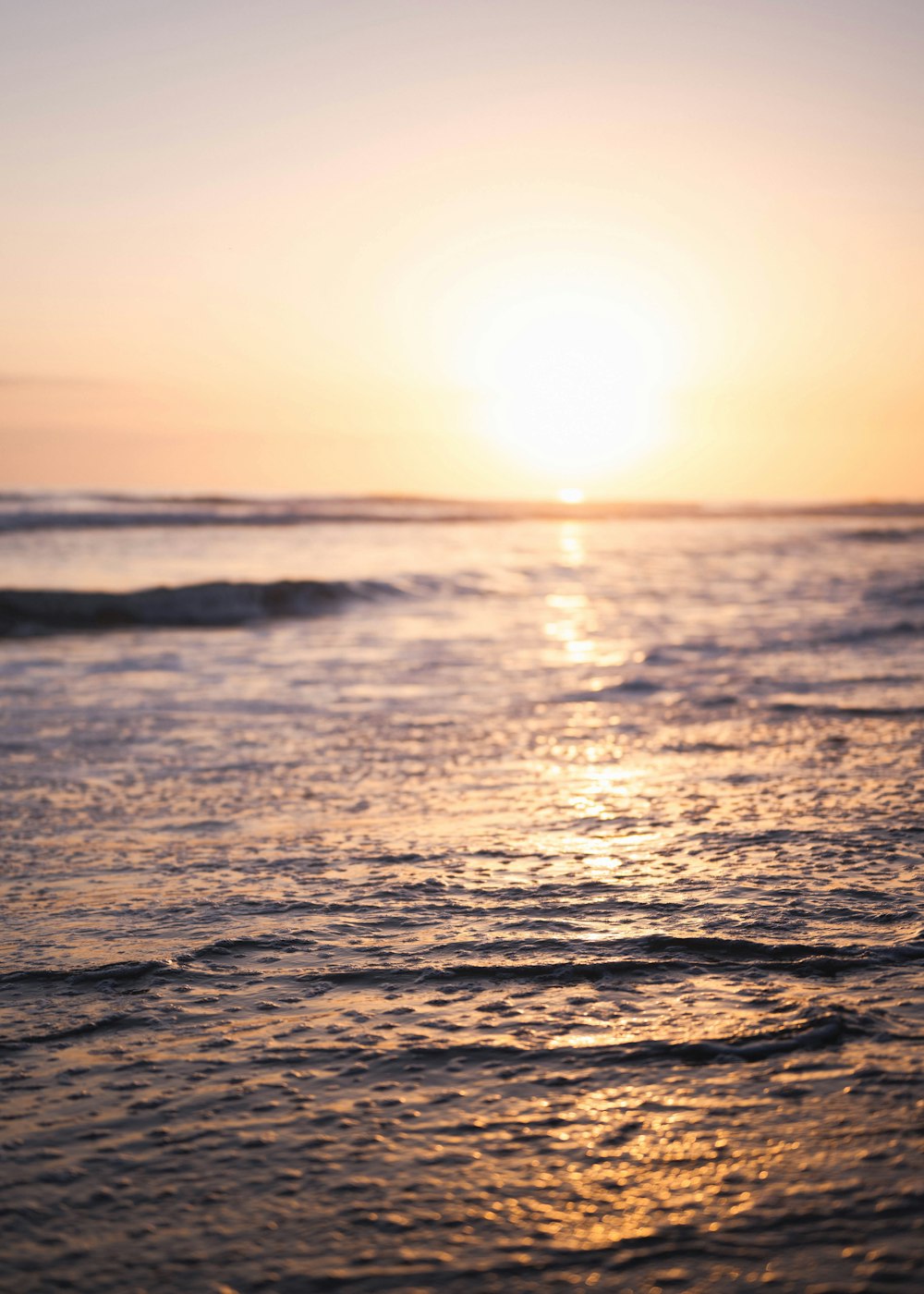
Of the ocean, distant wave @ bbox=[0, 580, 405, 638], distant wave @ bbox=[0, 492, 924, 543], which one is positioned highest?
distant wave @ bbox=[0, 492, 924, 543]

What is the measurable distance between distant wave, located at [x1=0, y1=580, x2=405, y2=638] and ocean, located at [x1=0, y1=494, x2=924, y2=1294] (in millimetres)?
6111

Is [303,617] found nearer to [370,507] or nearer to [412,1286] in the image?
[412,1286]

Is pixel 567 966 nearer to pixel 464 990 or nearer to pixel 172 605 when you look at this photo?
pixel 464 990

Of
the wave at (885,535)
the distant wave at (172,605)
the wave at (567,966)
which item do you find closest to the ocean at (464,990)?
the wave at (567,966)

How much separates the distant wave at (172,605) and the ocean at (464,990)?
611 centimetres

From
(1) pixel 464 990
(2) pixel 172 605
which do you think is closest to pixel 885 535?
(2) pixel 172 605

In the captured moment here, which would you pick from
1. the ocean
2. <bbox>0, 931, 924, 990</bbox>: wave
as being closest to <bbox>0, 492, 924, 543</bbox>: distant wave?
the ocean

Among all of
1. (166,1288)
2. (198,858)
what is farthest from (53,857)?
(166,1288)

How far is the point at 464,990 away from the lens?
2.97m

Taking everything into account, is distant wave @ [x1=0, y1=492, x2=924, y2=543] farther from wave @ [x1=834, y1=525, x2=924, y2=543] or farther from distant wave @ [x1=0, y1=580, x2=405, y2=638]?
distant wave @ [x1=0, y1=580, x2=405, y2=638]

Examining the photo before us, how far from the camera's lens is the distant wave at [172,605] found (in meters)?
14.0

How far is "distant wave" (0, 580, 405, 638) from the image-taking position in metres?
14.0

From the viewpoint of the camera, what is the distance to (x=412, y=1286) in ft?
6.02

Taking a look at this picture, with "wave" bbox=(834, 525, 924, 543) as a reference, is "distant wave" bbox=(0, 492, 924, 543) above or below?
above
